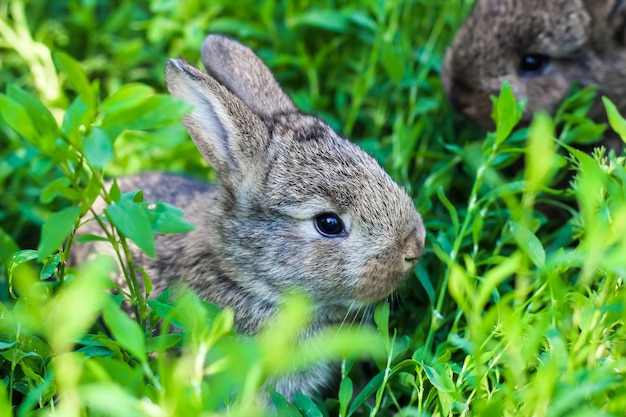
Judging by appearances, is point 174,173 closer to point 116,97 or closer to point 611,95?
point 116,97

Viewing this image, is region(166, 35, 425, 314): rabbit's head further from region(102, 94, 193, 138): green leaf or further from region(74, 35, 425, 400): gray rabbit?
region(102, 94, 193, 138): green leaf

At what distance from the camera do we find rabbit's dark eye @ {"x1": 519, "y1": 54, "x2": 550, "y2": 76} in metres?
4.75

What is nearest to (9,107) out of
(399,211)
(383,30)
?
(399,211)

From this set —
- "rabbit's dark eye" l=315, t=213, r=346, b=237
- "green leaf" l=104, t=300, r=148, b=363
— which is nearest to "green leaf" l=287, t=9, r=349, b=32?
"rabbit's dark eye" l=315, t=213, r=346, b=237

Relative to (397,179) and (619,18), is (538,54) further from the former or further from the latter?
(397,179)

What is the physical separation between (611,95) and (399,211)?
7.59 ft

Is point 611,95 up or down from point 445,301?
up

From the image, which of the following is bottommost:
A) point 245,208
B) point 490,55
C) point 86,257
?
point 86,257

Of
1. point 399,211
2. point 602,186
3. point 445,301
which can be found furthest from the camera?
point 445,301

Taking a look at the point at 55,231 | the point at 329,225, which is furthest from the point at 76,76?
the point at 329,225

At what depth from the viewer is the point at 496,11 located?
15.4 ft

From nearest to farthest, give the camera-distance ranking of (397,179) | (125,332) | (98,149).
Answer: (125,332) → (98,149) → (397,179)

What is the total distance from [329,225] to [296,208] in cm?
17

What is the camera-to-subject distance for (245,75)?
375 centimetres
